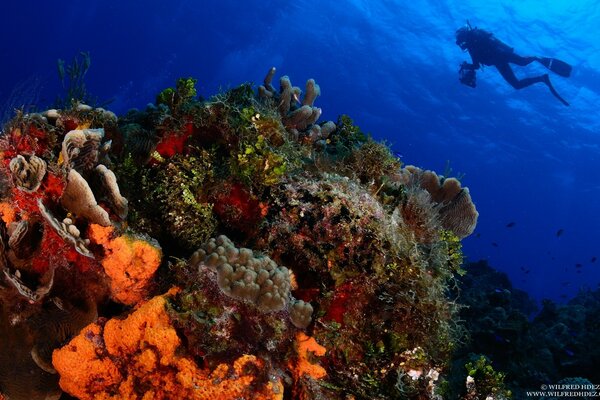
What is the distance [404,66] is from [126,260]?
51400mm

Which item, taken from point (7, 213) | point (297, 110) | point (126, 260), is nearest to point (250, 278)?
point (126, 260)

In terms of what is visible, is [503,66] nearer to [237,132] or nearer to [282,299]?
[237,132]

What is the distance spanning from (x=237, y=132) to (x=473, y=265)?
2010 cm

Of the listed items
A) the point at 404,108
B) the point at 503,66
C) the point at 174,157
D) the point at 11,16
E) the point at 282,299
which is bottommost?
the point at 282,299

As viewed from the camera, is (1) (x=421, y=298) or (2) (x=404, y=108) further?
(2) (x=404, y=108)

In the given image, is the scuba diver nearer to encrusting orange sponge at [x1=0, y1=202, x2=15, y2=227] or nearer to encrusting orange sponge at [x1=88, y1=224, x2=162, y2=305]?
encrusting orange sponge at [x1=88, y1=224, x2=162, y2=305]

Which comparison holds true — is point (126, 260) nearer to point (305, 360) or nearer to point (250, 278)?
point (250, 278)

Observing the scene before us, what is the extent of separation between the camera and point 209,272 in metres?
3.24

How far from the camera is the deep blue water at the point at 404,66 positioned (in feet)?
127

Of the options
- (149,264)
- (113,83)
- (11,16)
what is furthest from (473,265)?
(11,16)

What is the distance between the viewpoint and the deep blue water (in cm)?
3872

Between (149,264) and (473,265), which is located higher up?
(473,265)

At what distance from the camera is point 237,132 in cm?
492

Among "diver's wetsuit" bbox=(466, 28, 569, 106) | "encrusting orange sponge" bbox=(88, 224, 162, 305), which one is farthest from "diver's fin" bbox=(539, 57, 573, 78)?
"encrusting orange sponge" bbox=(88, 224, 162, 305)
